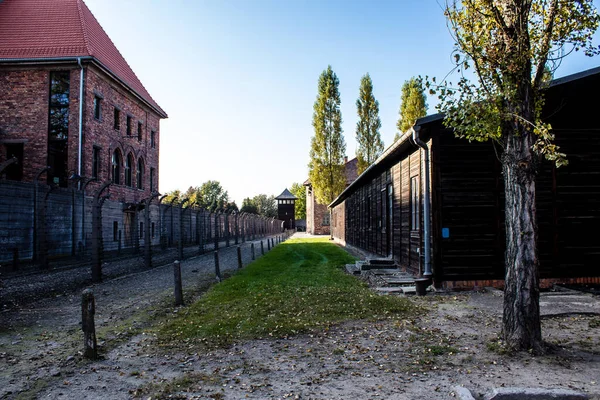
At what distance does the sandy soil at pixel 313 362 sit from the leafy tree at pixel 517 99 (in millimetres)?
668

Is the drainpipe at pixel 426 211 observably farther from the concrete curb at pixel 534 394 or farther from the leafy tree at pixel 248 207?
the leafy tree at pixel 248 207

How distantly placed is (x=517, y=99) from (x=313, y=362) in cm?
387

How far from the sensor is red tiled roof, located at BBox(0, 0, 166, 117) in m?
22.2

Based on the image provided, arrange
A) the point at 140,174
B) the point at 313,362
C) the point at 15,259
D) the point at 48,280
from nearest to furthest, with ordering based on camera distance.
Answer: the point at 313,362 < the point at 48,280 < the point at 15,259 < the point at 140,174

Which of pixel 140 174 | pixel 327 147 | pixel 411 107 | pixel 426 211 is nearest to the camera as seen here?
pixel 426 211

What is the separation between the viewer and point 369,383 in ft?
14.4

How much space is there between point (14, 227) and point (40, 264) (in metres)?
1.47

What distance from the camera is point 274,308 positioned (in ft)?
26.3

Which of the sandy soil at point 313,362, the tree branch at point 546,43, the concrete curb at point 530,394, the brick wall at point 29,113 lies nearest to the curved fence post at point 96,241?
the sandy soil at point 313,362

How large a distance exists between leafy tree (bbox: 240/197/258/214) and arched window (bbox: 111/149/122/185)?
64.2 meters

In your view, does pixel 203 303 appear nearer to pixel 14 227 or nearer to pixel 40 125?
pixel 14 227

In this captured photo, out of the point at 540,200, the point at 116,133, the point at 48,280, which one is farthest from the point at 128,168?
the point at 540,200

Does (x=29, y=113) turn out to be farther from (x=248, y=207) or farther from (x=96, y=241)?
(x=248, y=207)

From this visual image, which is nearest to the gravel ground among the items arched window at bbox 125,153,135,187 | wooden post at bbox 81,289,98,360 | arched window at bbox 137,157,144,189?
wooden post at bbox 81,289,98,360
